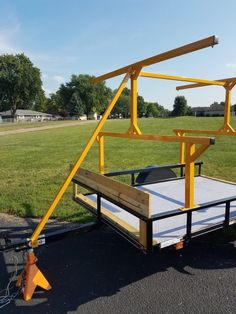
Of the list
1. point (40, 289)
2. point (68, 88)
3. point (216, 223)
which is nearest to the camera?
point (40, 289)

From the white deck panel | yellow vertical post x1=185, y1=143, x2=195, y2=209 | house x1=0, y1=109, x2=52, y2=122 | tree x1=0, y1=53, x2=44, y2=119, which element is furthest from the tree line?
yellow vertical post x1=185, y1=143, x2=195, y2=209

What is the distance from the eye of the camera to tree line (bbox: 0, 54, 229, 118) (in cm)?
6769

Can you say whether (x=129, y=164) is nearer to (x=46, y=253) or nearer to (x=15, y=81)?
(x=46, y=253)

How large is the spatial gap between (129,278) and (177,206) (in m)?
1.19

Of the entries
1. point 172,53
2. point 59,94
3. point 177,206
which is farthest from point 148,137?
point 59,94

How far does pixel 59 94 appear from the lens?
100875 mm

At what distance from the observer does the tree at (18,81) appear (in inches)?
2643

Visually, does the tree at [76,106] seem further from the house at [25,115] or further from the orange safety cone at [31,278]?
the orange safety cone at [31,278]

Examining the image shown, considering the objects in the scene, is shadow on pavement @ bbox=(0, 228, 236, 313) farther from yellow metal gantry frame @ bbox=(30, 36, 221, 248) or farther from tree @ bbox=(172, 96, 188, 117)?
tree @ bbox=(172, 96, 188, 117)

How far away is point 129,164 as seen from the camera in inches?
364

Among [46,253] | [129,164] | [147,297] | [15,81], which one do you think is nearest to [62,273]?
[46,253]

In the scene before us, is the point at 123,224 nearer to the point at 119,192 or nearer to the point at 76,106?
the point at 119,192

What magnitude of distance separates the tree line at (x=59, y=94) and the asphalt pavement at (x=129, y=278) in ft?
135

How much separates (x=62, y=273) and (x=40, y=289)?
33cm
